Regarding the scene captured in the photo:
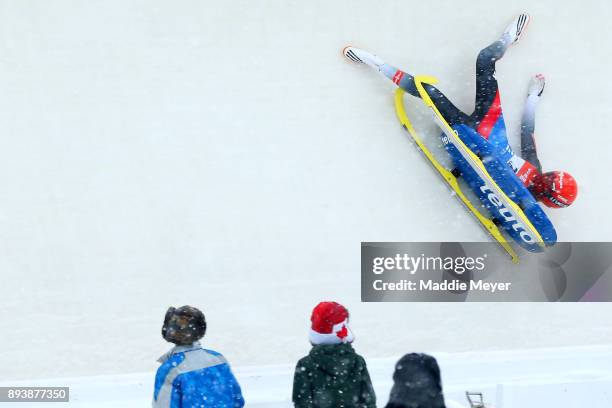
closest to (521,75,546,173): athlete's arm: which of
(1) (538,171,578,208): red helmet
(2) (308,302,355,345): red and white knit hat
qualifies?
(1) (538,171,578,208): red helmet

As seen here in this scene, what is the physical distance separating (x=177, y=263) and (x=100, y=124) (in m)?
0.86

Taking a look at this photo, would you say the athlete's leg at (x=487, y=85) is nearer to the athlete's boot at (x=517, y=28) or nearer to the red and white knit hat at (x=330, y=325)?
the athlete's boot at (x=517, y=28)

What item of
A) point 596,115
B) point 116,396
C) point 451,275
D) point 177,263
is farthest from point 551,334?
point 116,396

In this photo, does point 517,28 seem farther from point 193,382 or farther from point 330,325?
point 193,382

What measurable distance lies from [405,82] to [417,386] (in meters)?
2.61

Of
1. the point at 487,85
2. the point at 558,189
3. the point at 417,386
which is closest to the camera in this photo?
the point at 417,386

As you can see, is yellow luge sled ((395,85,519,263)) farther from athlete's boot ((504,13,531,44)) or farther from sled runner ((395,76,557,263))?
athlete's boot ((504,13,531,44))

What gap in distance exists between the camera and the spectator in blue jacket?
237 cm

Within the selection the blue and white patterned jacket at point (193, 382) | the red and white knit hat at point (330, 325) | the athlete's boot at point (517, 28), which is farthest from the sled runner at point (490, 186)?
the blue and white patterned jacket at point (193, 382)

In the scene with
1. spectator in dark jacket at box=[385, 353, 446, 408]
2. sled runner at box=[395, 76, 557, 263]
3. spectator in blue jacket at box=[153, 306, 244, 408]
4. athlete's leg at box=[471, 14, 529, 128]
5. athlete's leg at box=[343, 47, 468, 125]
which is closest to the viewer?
spectator in dark jacket at box=[385, 353, 446, 408]

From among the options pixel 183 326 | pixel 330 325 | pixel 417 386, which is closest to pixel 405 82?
pixel 330 325

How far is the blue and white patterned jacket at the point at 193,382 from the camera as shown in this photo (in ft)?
7.79

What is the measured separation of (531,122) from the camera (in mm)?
4484

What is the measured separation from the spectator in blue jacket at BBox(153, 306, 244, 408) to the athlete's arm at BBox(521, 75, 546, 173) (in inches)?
106
